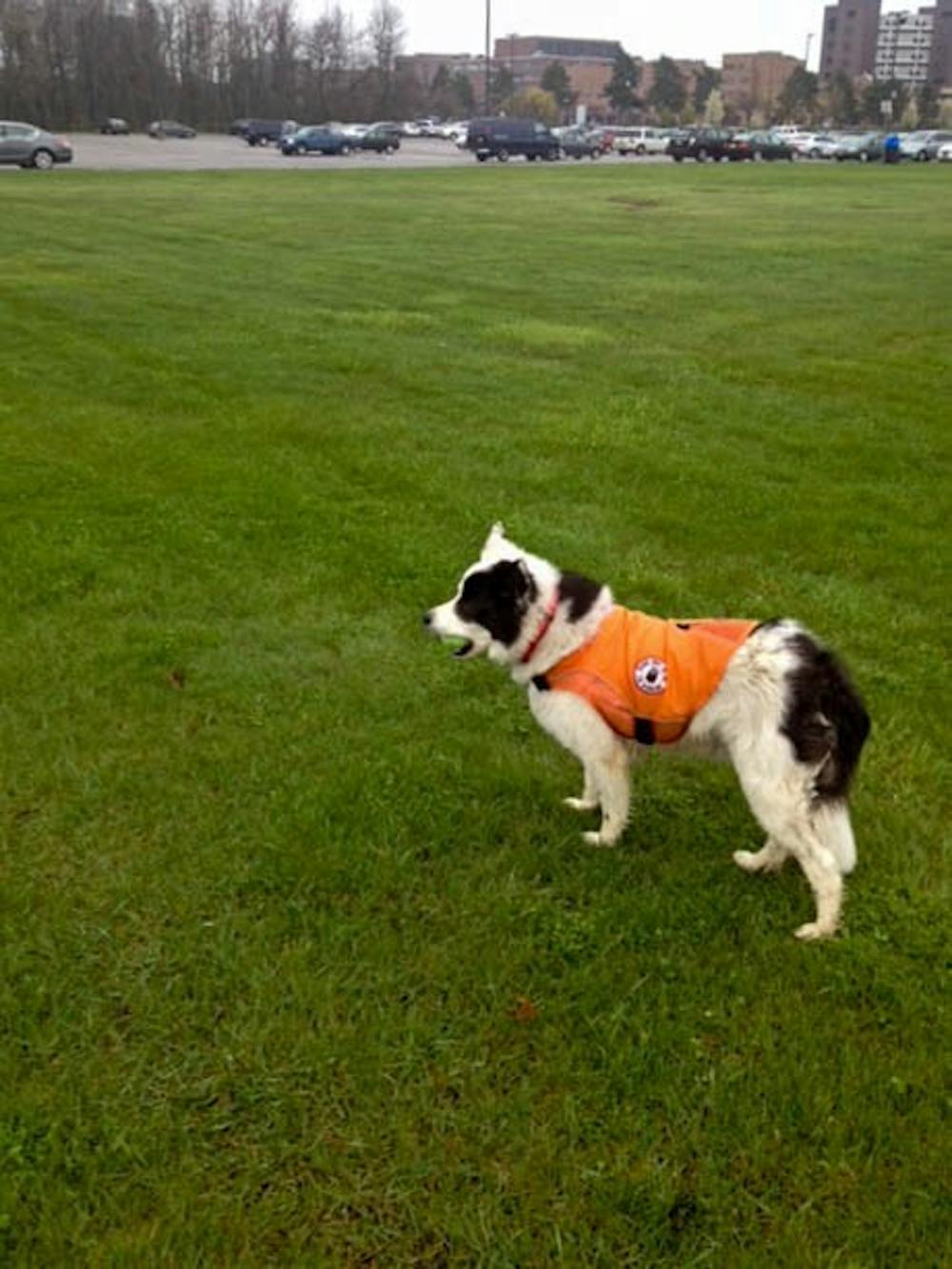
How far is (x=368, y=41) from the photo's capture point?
130m

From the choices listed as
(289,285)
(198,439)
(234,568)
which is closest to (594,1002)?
(234,568)

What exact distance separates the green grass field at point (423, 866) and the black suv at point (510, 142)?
61.5 m

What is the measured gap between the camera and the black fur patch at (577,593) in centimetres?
486

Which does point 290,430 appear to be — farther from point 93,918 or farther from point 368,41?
point 368,41

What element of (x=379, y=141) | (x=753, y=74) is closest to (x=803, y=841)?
(x=379, y=141)

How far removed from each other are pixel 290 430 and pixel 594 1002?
8166mm

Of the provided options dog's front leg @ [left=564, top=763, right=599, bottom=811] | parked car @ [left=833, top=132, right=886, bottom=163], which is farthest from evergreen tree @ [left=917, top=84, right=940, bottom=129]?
dog's front leg @ [left=564, top=763, right=599, bottom=811]

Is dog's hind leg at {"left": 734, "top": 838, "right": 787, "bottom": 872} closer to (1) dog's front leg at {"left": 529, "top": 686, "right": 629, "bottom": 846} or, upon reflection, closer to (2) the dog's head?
(1) dog's front leg at {"left": 529, "top": 686, "right": 629, "bottom": 846}

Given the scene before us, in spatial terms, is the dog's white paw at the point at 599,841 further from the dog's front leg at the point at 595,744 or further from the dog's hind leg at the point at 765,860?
the dog's hind leg at the point at 765,860

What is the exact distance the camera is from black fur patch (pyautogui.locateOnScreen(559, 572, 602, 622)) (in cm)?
486

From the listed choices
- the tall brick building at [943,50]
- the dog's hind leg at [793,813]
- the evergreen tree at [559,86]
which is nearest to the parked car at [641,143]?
the evergreen tree at [559,86]

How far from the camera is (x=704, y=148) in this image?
69.1 metres

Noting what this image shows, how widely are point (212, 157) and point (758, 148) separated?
34358 mm

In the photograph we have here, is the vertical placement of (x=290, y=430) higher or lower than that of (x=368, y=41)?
lower
